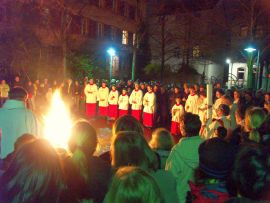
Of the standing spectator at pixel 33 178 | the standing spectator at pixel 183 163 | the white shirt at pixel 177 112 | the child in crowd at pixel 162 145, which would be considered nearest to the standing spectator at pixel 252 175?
the standing spectator at pixel 33 178

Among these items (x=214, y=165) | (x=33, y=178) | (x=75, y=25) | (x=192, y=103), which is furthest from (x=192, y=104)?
(x=75, y=25)

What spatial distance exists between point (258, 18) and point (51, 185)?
84.9 ft

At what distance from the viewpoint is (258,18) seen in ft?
84.3

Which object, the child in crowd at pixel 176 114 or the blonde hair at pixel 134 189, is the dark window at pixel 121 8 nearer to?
the child in crowd at pixel 176 114

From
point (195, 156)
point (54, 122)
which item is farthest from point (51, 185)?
point (54, 122)

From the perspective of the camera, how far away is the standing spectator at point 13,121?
5.30 meters

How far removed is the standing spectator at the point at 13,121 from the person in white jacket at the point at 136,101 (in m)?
11.1

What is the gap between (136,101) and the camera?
1648cm

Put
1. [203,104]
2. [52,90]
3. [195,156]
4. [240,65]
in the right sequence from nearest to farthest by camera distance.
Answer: [195,156]
[203,104]
[52,90]
[240,65]

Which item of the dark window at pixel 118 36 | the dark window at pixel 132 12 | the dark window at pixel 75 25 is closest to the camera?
the dark window at pixel 75 25

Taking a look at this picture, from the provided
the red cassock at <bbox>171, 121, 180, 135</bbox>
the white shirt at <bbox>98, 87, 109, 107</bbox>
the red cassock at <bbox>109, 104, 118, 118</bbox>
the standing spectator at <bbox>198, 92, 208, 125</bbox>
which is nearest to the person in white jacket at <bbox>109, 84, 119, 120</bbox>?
the red cassock at <bbox>109, 104, 118, 118</bbox>

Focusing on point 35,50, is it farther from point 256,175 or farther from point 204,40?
point 256,175

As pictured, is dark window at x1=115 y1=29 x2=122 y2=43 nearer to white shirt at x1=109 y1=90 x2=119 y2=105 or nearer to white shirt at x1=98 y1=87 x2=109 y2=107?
white shirt at x1=98 y1=87 x2=109 y2=107

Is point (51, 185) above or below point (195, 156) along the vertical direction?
above
